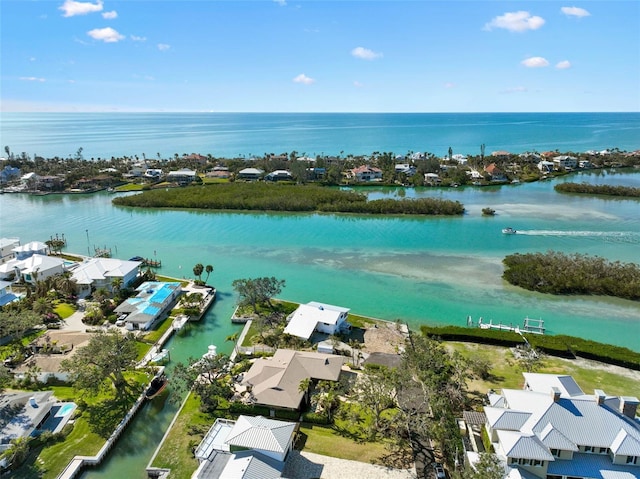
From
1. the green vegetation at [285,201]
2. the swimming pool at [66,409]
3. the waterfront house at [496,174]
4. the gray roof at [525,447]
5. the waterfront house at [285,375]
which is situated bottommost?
the swimming pool at [66,409]

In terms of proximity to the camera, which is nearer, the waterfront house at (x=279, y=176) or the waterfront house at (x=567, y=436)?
the waterfront house at (x=567, y=436)

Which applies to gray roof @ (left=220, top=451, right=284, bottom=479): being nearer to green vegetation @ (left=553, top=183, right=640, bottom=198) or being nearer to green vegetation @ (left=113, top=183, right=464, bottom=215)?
green vegetation @ (left=113, top=183, right=464, bottom=215)

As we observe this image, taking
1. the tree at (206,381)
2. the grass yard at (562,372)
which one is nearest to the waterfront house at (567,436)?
the grass yard at (562,372)

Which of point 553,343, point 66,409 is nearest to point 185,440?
point 66,409

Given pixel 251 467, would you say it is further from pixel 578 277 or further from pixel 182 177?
pixel 182 177

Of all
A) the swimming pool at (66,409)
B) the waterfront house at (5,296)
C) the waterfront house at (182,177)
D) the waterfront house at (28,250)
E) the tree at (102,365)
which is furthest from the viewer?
the waterfront house at (182,177)

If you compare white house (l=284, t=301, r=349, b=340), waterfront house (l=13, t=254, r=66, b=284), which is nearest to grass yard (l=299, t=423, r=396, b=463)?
white house (l=284, t=301, r=349, b=340)

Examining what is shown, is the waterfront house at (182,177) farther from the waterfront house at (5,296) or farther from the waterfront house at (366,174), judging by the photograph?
the waterfront house at (5,296)
